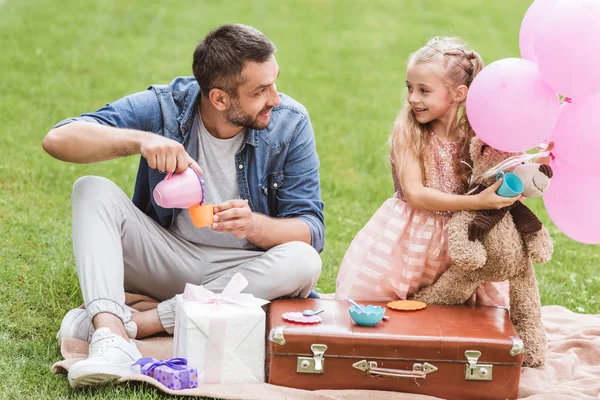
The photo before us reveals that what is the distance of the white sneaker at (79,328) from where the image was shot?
11.5 feet

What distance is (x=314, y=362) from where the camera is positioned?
3.18m

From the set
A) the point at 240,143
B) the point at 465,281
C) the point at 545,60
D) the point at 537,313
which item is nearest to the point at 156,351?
the point at 240,143

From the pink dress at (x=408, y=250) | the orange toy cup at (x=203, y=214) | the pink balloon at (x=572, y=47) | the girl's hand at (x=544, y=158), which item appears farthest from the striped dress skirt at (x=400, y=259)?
the pink balloon at (x=572, y=47)

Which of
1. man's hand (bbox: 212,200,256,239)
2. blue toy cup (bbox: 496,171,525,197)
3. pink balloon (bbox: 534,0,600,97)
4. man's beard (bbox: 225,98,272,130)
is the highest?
pink balloon (bbox: 534,0,600,97)

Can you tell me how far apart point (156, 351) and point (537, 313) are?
1.52 m

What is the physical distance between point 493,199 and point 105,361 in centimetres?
153

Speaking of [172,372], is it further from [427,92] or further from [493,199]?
[427,92]

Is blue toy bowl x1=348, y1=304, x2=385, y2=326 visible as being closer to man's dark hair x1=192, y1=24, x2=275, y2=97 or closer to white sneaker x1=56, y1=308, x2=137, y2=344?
white sneaker x1=56, y1=308, x2=137, y2=344

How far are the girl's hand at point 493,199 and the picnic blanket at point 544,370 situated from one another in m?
0.67

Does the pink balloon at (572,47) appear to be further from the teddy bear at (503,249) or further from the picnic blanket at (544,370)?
the picnic blanket at (544,370)

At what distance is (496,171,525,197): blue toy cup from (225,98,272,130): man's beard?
988 millimetres

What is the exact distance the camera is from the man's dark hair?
12.0 feet

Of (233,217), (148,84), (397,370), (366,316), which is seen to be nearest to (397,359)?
(397,370)

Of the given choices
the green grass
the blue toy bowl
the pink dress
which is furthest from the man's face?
the green grass
